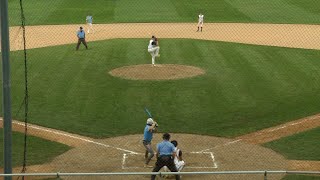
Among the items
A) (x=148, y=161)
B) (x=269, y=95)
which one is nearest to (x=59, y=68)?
(x=269, y=95)

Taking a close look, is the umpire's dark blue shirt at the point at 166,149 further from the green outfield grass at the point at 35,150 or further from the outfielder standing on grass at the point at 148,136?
the green outfield grass at the point at 35,150

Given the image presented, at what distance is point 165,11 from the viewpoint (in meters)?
54.6

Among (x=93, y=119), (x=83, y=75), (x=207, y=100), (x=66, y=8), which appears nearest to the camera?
(x=93, y=119)

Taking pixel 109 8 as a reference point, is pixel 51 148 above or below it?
below

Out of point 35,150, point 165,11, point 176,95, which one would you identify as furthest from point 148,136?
point 165,11

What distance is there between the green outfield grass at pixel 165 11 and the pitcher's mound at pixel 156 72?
20.9 metres

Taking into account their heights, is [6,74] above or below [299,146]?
above

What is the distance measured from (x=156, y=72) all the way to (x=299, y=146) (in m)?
11.7

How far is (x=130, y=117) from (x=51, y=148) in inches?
171

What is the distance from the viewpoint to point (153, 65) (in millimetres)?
29953

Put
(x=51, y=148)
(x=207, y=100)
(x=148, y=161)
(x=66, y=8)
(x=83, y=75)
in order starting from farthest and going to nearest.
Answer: (x=66, y=8)
(x=83, y=75)
(x=207, y=100)
(x=51, y=148)
(x=148, y=161)

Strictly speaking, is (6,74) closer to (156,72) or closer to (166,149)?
(166,149)

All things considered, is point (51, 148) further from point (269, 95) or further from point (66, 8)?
point (66, 8)

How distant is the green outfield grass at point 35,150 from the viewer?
1701 cm
